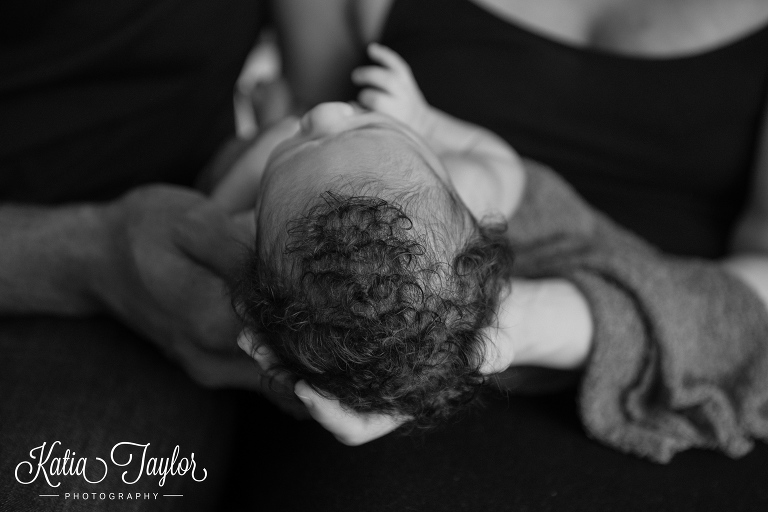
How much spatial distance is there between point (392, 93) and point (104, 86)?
47 centimetres

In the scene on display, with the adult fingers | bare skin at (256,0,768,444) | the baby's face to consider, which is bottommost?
the adult fingers

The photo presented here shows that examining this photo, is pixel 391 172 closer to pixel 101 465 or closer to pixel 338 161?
pixel 338 161

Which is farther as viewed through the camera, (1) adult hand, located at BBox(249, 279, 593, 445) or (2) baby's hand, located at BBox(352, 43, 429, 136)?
(2) baby's hand, located at BBox(352, 43, 429, 136)

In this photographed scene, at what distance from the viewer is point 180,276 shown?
87 cm

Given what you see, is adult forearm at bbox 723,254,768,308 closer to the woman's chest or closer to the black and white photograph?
the black and white photograph

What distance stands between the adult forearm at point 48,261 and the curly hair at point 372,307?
Result: 0.38 m

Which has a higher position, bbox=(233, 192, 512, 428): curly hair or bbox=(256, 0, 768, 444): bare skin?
bbox=(256, 0, 768, 444): bare skin

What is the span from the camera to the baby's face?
0.68 metres

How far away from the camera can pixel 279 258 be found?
0.66 metres

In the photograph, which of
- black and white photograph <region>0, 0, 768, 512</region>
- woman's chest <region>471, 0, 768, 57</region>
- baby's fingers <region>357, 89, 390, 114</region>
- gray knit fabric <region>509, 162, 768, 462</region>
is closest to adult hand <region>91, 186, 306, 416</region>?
black and white photograph <region>0, 0, 768, 512</region>

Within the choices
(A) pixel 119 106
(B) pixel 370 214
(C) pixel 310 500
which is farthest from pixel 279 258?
(A) pixel 119 106

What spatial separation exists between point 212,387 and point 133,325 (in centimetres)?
15

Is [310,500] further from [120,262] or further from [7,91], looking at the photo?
[7,91]

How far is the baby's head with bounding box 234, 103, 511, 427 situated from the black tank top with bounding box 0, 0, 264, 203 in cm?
48
